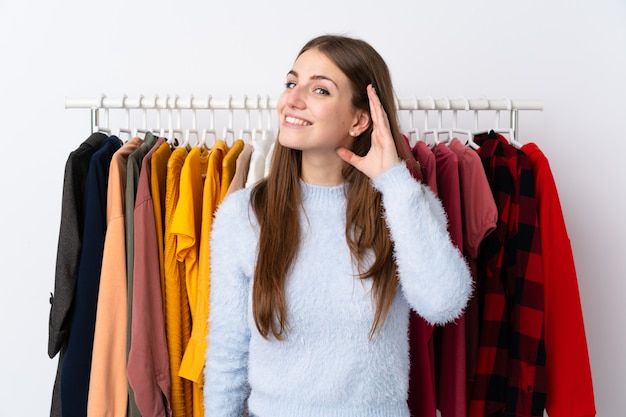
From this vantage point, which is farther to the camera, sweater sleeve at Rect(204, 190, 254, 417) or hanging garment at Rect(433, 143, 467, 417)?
hanging garment at Rect(433, 143, 467, 417)

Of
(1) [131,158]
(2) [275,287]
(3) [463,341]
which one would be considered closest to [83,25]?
(1) [131,158]

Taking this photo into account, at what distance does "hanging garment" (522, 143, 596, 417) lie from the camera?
5.88ft

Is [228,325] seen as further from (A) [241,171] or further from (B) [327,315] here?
(A) [241,171]

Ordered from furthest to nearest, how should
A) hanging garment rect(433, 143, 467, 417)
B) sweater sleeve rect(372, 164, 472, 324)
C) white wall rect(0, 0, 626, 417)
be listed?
1. white wall rect(0, 0, 626, 417)
2. hanging garment rect(433, 143, 467, 417)
3. sweater sleeve rect(372, 164, 472, 324)

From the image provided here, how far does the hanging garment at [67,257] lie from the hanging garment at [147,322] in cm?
17

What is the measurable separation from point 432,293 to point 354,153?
0.40 meters

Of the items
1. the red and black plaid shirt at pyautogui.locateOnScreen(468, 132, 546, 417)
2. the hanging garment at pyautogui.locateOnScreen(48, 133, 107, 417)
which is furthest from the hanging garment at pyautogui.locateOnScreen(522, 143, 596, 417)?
the hanging garment at pyautogui.locateOnScreen(48, 133, 107, 417)

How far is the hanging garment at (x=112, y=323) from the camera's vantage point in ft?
5.60

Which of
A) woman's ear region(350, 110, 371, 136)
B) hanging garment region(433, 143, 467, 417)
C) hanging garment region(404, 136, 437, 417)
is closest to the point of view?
woman's ear region(350, 110, 371, 136)

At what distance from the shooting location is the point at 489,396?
181 centimetres

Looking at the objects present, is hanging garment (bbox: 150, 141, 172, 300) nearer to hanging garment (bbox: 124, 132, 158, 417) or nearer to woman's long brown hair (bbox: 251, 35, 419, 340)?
hanging garment (bbox: 124, 132, 158, 417)

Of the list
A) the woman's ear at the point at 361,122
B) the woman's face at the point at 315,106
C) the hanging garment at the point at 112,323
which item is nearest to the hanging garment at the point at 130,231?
the hanging garment at the point at 112,323

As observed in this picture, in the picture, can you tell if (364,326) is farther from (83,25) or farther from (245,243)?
(83,25)

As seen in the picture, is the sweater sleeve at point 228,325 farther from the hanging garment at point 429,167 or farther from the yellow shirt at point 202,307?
the hanging garment at point 429,167
